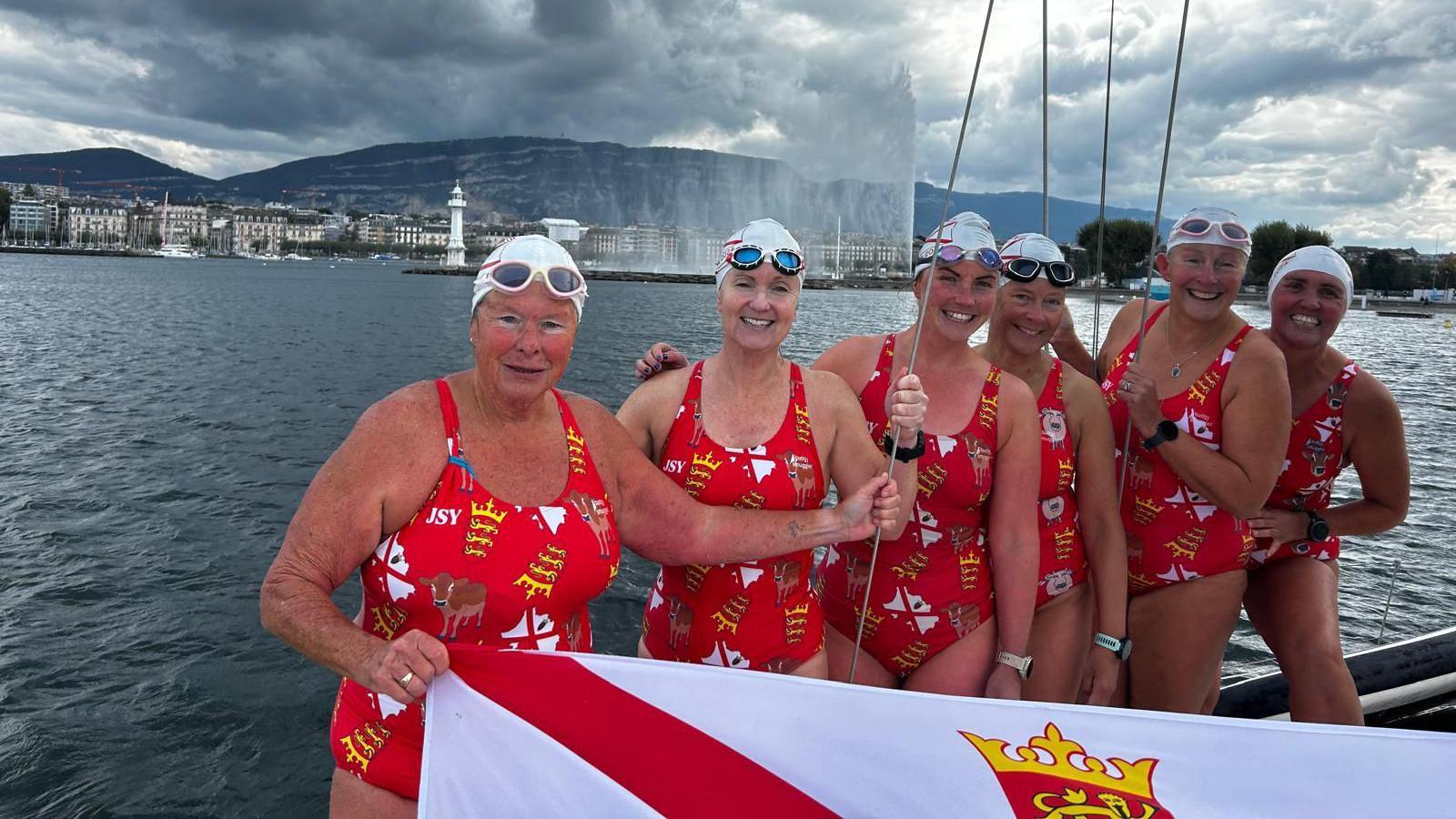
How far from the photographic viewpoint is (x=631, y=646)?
10086 mm

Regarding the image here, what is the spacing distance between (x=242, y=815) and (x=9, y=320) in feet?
177

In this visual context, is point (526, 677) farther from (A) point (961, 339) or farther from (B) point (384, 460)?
(A) point (961, 339)

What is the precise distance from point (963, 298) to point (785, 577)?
4.76 feet

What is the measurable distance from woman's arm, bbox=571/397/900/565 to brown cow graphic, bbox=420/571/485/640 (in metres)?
0.63

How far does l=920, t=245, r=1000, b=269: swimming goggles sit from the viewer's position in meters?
3.79

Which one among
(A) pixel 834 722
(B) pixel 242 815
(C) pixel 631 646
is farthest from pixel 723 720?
(C) pixel 631 646

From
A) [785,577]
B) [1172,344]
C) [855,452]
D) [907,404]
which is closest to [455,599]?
[785,577]

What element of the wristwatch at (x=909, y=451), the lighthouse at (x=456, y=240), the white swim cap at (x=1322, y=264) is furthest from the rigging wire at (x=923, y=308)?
the lighthouse at (x=456, y=240)

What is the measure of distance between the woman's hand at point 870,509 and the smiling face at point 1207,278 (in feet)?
6.32

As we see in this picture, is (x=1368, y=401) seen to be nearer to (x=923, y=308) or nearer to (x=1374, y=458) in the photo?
(x=1374, y=458)

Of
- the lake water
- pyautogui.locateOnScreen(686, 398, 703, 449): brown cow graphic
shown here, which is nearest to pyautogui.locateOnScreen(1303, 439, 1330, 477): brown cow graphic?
pyautogui.locateOnScreen(686, 398, 703, 449): brown cow graphic

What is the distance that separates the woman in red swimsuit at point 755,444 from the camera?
342 cm

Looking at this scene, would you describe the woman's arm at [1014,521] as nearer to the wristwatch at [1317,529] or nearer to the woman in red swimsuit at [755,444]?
the woman in red swimsuit at [755,444]

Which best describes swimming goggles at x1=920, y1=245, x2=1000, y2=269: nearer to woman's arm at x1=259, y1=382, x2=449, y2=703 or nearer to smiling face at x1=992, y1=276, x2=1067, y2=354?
smiling face at x1=992, y1=276, x2=1067, y2=354
